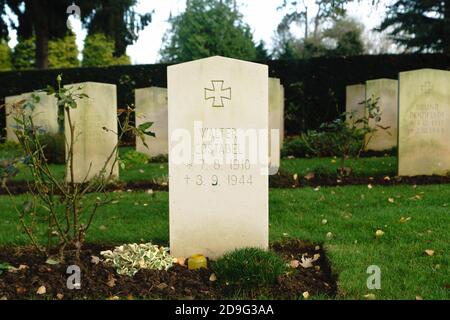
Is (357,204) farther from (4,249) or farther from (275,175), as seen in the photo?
(4,249)

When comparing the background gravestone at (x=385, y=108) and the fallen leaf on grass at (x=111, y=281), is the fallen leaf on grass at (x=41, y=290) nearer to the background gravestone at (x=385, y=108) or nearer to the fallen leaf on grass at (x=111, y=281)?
the fallen leaf on grass at (x=111, y=281)

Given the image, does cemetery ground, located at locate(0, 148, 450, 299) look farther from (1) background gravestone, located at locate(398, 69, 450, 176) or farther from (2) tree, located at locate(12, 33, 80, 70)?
(2) tree, located at locate(12, 33, 80, 70)

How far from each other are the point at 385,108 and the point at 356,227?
6.67 metres

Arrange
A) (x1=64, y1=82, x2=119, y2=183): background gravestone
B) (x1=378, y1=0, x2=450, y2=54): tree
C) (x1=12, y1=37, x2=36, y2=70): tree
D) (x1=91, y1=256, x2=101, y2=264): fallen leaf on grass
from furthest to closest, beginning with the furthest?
(x1=12, y1=37, x2=36, y2=70): tree < (x1=378, y1=0, x2=450, y2=54): tree < (x1=64, y1=82, x2=119, y2=183): background gravestone < (x1=91, y1=256, x2=101, y2=264): fallen leaf on grass

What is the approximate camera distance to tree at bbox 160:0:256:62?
985 inches

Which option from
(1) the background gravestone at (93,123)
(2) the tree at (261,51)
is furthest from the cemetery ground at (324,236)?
(2) the tree at (261,51)

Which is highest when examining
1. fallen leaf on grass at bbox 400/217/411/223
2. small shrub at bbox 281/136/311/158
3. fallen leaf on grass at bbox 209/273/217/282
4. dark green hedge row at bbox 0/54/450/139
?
dark green hedge row at bbox 0/54/450/139

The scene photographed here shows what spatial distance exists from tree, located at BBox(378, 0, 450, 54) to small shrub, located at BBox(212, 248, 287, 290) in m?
18.8

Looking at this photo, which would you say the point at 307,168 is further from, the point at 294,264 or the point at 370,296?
the point at 370,296

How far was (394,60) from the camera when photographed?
15445 mm

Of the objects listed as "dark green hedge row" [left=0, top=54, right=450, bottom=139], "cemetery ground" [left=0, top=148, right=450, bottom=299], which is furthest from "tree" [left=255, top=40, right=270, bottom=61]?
"cemetery ground" [left=0, top=148, right=450, bottom=299]

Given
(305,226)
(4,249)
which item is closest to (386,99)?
(305,226)

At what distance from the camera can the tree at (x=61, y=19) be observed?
2023 centimetres

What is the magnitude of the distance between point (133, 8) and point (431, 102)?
1632cm
